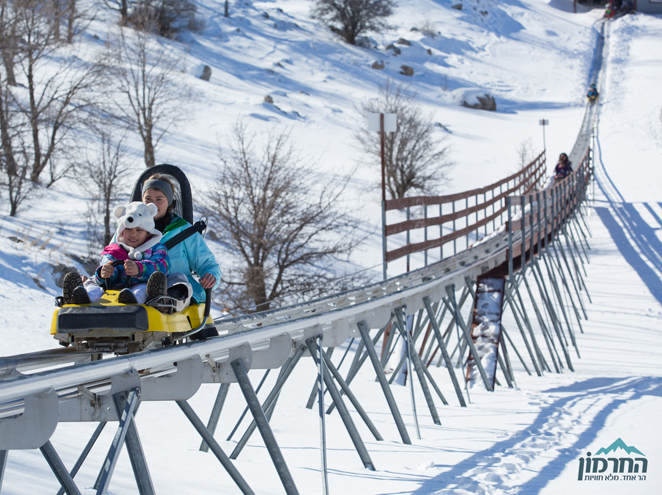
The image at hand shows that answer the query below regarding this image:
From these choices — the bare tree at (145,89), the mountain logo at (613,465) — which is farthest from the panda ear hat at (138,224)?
the bare tree at (145,89)

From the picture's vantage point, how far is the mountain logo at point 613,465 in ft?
19.1

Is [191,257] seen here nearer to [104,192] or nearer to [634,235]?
[104,192]

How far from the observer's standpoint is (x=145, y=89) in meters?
33.0

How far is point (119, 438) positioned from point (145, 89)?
31.6 metres

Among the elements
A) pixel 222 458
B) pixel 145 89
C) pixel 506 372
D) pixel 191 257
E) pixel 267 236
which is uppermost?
pixel 191 257

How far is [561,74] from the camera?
6088 cm

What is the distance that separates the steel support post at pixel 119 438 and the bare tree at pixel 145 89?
854 inches

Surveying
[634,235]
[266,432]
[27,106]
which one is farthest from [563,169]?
[266,432]

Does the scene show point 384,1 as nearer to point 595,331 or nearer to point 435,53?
point 435,53

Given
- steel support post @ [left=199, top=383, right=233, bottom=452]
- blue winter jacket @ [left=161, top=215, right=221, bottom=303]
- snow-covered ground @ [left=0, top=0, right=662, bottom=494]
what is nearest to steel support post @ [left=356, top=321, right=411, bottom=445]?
snow-covered ground @ [left=0, top=0, right=662, bottom=494]

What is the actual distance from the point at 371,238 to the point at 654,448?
1950 centimetres

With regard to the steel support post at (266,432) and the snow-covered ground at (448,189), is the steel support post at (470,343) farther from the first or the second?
the steel support post at (266,432)

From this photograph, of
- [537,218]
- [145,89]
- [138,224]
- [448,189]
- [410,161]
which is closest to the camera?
[138,224]

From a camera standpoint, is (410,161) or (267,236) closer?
(267,236)
